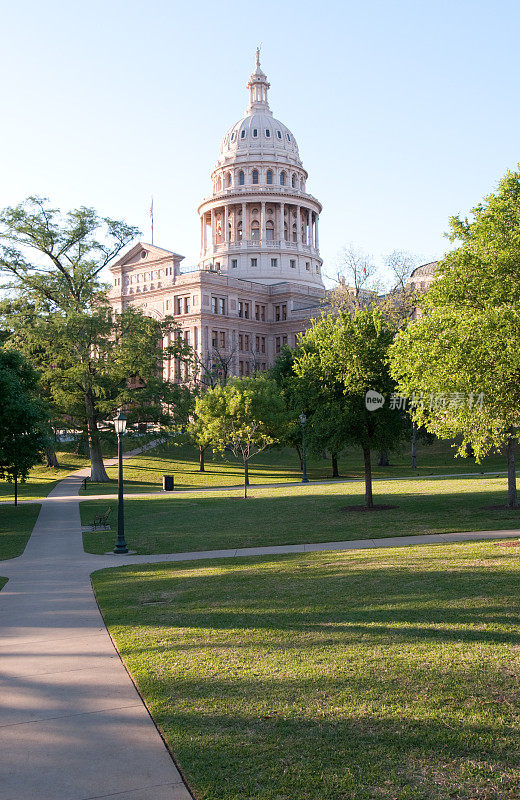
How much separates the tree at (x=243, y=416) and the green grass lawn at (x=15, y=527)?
482 inches

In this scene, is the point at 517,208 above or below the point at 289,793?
above

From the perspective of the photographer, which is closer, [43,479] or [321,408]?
[321,408]

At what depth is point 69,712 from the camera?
21.3 ft

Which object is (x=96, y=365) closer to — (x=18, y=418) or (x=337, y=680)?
(x=18, y=418)

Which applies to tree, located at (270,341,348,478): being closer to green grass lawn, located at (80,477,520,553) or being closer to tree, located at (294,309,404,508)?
tree, located at (294,309,404,508)

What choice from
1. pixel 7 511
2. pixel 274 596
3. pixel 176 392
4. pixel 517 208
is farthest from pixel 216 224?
pixel 274 596

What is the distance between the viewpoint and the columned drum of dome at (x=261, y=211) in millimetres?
115250

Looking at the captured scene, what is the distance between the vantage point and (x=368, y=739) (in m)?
5.51

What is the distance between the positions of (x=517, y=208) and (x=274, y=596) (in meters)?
12.9

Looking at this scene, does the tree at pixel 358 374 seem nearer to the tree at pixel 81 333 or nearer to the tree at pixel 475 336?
the tree at pixel 475 336

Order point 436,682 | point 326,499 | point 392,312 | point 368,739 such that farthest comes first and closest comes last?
point 392,312 → point 326,499 → point 436,682 → point 368,739

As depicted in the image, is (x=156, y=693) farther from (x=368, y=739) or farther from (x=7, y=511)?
(x=7, y=511)

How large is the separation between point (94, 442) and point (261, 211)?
78.6 metres

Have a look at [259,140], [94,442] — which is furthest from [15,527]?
[259,140]
